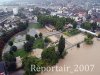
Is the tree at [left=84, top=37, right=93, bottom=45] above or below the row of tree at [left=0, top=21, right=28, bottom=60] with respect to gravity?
below

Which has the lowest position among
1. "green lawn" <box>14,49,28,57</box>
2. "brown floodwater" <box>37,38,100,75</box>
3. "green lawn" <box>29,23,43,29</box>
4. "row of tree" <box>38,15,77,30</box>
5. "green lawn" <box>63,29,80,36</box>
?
"brown floodwater" <box>37,38,100,75</box>

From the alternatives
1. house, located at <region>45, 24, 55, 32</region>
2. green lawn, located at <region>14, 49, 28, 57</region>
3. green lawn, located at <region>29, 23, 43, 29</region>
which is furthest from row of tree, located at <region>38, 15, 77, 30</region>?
green lawn, located at <region>14, 49, 28, 57</region>

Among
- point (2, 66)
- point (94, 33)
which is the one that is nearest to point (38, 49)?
point (2, 66)

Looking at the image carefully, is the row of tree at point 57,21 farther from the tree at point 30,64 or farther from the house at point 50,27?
the tree at point 30,64

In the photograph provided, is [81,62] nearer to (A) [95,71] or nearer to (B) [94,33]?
(A) [95,71]

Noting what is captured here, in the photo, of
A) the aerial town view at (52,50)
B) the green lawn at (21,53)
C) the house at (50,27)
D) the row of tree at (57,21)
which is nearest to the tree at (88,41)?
the aerial town view at (52,50)

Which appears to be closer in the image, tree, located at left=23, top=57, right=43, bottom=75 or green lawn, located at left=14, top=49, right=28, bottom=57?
tree, located at left=23, top=57, right=43, bottom=75

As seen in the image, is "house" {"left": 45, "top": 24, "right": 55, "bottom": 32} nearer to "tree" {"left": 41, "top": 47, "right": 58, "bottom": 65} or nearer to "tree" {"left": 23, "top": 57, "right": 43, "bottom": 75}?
"tree" {"left": 41, "top": 47, "right": 58, "bottom": 65}

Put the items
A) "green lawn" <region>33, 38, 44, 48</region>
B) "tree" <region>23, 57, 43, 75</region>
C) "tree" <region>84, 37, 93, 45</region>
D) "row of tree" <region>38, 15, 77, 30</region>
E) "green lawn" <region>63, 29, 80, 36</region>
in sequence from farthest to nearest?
"row of tree" <region>38, 15, 77, 30</region> → "green lawn" <region>63, 29, 80, 36</region> → "tree" <region>84, 37, 93, 45</region> → "green lawn" <region>33, 38, 44, 48</region> → "tree" <region>23, 57, 43, 75</region>

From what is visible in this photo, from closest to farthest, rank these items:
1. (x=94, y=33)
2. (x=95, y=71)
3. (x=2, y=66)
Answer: (x=2, y=66) → (x=95, y=71) → (x=94, y=33)
